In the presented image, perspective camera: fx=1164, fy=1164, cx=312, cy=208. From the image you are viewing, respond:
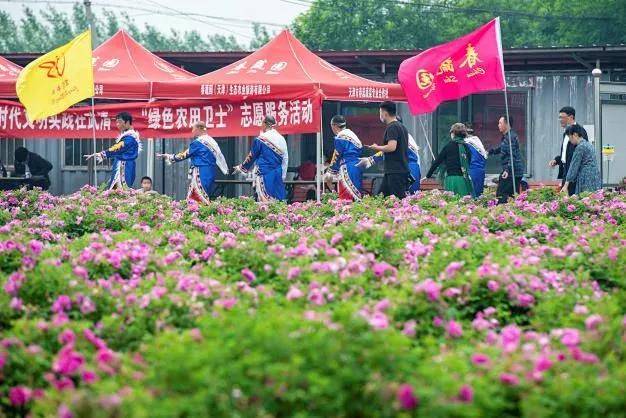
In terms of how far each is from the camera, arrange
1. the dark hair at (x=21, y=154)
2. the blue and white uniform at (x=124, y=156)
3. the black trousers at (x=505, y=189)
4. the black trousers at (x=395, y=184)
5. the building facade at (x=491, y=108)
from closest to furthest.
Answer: the black trousers at (x=395, y=184)
the black trousers at (x=505, y=189)
the blue and white uniform at (x=124, y=156)
the building facade at (x=491, y=108)
the dark hair at (x=21, y=154)

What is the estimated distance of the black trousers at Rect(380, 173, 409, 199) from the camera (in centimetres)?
1359

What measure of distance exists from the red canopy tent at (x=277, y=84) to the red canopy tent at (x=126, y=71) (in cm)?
32

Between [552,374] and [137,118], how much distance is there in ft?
42.7

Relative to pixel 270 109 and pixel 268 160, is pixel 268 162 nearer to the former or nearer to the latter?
pixel 268 160

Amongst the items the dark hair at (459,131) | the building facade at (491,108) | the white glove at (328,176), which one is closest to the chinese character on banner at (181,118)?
the white glove at (328,176)

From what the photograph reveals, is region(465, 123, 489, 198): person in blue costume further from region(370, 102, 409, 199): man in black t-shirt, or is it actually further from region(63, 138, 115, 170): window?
region(63, 138, 115, 170): window

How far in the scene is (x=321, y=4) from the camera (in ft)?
149

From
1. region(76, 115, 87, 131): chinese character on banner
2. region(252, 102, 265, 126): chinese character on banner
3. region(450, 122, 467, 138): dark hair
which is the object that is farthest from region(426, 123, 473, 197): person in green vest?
region(76, 115, 87, 131): chinese character on banner

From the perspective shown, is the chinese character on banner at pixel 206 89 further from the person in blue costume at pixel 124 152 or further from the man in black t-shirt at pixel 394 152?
the man in black t-shirt at pixel 394 152

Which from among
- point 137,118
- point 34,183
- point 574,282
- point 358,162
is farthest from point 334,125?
point 574,282

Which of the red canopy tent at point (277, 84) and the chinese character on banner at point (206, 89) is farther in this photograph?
the chinese character on banner at point (206, 89)

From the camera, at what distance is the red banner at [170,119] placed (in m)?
15.8

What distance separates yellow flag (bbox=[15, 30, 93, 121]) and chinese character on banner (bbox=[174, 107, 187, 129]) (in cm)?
157

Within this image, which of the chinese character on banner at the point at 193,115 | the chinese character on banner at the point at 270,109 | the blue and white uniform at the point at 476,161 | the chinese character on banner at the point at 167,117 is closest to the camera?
the blue and white uniform at the point at 476,161
